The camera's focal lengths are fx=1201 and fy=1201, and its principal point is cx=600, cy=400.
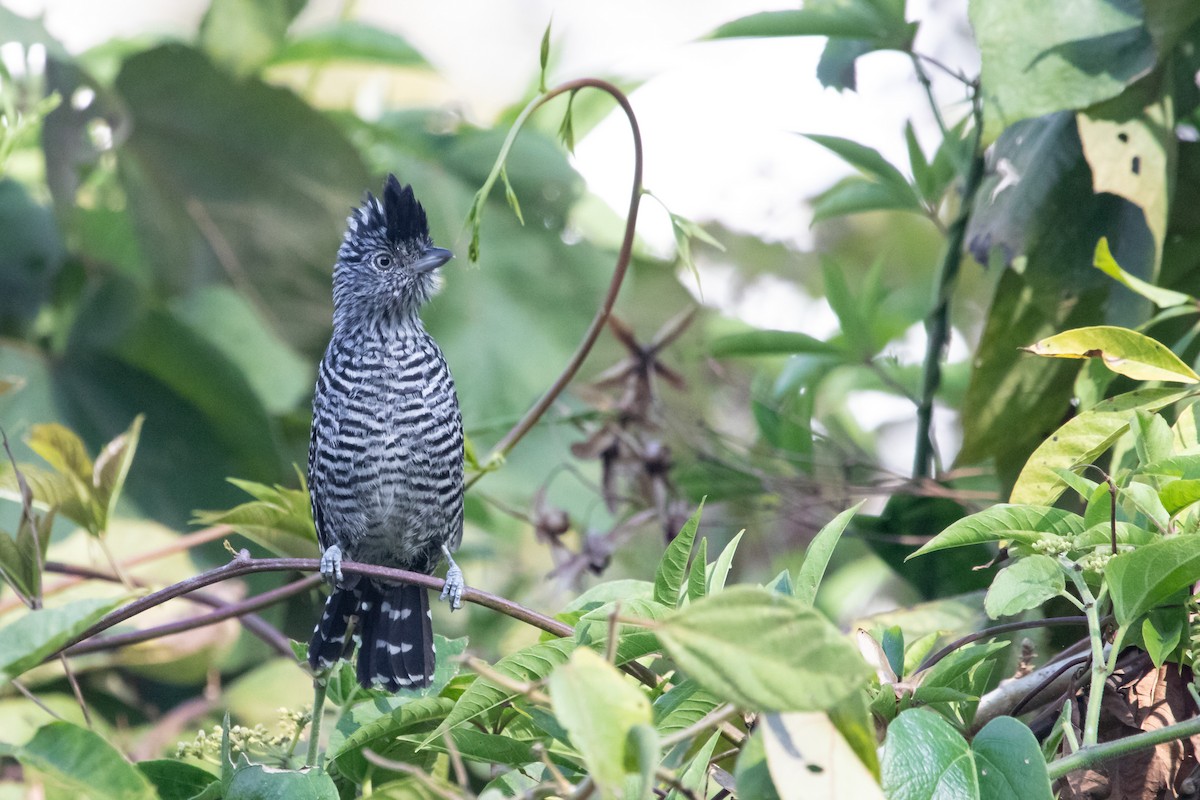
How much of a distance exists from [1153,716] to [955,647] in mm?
200

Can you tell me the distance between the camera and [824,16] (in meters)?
1.92

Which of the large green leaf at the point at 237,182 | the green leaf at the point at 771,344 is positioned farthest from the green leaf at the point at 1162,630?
the large green leaf at the point at 237,182

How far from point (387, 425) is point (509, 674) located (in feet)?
3.83

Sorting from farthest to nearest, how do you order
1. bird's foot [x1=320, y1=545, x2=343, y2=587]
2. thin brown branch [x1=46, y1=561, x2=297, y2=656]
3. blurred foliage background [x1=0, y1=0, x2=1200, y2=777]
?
blurred foliage background [x1=0, y1=0, x2=1200, y2=777] → thin brown branch [x1=46, y1=561, x2=297, y2=656] → bird's foot [x1=320, y1=545, x2=343, y2=587]

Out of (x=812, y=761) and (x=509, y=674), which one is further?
(x=509, y=674)

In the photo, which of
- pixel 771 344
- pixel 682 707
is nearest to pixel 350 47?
pixel 771 344

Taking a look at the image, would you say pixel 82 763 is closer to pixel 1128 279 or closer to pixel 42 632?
pixel 42 632

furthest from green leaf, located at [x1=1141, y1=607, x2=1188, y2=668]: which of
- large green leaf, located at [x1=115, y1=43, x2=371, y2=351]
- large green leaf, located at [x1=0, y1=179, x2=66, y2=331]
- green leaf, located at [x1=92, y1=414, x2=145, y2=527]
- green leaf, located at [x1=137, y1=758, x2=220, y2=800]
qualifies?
large green leaf, located at [x1=0, y1=179, x2=66, y2=331]

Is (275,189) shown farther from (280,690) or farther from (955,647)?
(955,647)

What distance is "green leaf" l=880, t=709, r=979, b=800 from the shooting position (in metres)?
0.97

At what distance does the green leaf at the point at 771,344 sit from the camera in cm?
213

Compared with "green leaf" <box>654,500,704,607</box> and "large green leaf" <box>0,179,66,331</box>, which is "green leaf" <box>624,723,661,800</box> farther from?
"large green leaf" <box>0,179,66,331</box>

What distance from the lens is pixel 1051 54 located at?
5.48ft

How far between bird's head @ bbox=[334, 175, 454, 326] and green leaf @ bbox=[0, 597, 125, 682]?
1.54 meters
